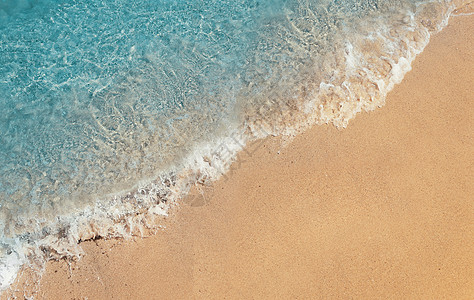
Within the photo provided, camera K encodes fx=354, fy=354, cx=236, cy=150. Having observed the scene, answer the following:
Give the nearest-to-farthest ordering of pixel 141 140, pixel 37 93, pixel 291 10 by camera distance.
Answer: pixel 141 140
pixel 37 93
pixel 291 10

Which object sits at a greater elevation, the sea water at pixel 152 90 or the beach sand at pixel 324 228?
the sea water at pixel 152 90

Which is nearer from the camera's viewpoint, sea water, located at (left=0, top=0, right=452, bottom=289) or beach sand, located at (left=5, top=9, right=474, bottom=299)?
beach sand, located at (left=5, top=9, right=474, bottom=299)

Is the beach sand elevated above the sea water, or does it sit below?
below

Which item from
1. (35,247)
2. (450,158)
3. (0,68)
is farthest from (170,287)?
(0,68)

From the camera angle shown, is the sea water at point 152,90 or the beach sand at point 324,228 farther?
the sea water at point 152,90

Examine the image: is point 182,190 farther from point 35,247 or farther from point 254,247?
point 35,247
